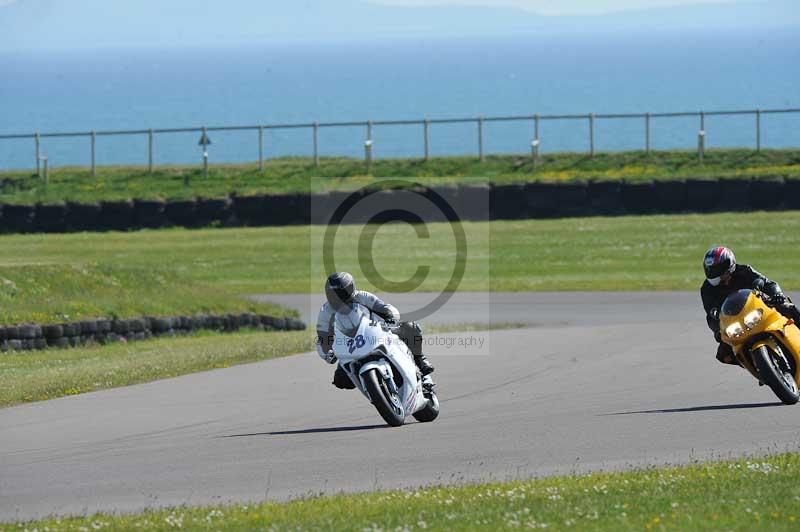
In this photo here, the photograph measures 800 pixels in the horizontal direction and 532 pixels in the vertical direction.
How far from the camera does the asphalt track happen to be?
10.4 m

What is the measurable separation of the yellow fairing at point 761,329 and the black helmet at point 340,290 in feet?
10.9

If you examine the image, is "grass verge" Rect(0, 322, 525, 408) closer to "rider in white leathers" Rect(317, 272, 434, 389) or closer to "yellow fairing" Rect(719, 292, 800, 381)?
"rider in white leathers" Rect(317, 272, 434, 389)

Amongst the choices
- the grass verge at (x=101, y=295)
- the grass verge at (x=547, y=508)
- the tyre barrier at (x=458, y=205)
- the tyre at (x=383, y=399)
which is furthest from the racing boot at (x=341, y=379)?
the tyre barrier at (x=458, y=205)

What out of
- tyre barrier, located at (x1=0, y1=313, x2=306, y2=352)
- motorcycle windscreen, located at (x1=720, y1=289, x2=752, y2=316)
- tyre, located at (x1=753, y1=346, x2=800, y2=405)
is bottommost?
tyre barrier, located at (x1=0, y1=313, x2=306, y2=352)

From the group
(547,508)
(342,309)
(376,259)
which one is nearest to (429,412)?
(342,309)

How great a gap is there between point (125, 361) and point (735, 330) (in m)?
8.66

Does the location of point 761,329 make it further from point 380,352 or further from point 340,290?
point 340,290

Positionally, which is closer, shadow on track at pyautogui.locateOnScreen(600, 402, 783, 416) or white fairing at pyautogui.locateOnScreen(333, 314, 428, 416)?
white fairing at pyautogui.locateOnScreen(333, 314, 428, 416)

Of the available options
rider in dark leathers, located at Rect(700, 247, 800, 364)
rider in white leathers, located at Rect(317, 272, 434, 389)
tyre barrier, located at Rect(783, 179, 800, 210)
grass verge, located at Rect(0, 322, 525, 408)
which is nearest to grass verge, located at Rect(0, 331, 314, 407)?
grass verge, located at Rect(0, 322, 525, 408)

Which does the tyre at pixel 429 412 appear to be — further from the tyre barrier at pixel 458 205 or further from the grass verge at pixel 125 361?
the tyre barrier at pixel 458 205

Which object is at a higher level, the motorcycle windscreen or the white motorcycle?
the motorcycle windscreen

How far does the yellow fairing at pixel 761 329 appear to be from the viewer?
1280 centimetres

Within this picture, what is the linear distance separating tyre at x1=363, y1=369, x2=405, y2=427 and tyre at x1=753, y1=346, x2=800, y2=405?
3129mm

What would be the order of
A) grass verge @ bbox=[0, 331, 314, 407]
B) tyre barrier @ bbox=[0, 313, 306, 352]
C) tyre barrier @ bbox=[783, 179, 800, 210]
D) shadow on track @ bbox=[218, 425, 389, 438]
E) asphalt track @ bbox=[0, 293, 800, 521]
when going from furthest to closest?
tyre barrier @ bbox=[783, 179, 800, 210]
tyre barrier @ bbox=[0, 313, 306, 352]
grass verge @ bbox=[0, 331, 314, 407]
shadow on track @ bbox=[218, 425, 389, 438]
asphalt track @ bbox=[0, 293, 800, 521]
